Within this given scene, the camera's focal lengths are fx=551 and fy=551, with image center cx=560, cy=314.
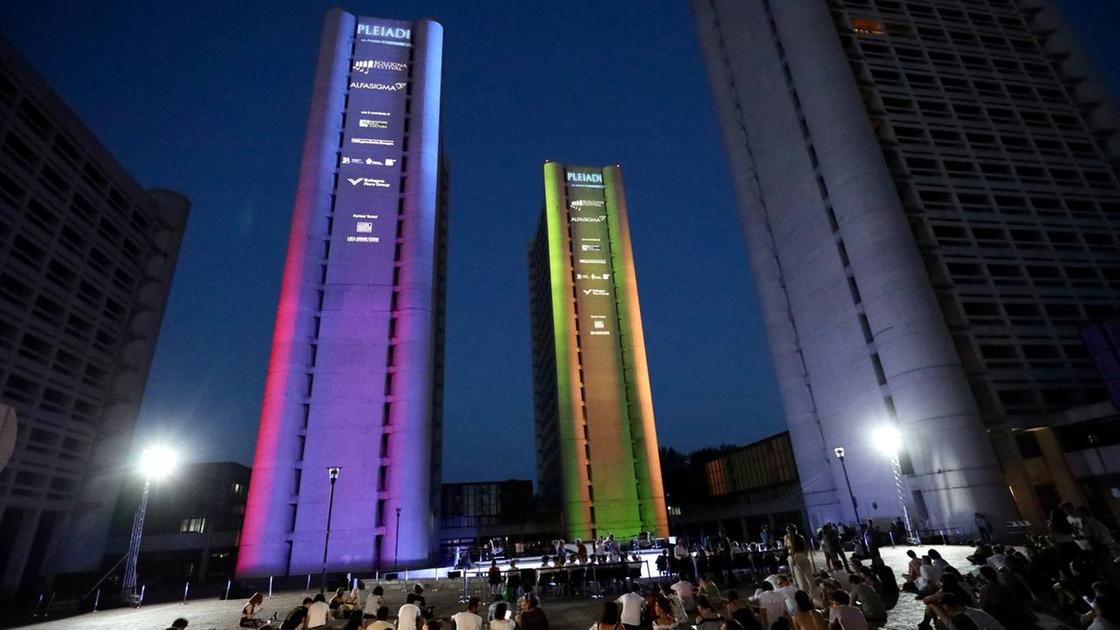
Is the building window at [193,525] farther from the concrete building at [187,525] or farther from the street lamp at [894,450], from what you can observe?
the street lamp at [894,450]

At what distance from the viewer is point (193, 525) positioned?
76438mm

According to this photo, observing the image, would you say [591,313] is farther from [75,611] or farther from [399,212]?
[75,611]

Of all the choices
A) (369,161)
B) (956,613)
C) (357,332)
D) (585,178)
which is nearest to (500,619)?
(956,613)

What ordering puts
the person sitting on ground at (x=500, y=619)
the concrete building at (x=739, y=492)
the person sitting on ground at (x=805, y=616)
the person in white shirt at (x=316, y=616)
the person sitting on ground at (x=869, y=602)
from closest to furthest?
the person sitting on ground at (x=805, y=616)
the person sitting on ground at (x=500, y=619)
the person sitting on ground at (x=869, y=602)
the person in white shirt at (x=316, y=616)
the concrete building at (x=739, y=492)

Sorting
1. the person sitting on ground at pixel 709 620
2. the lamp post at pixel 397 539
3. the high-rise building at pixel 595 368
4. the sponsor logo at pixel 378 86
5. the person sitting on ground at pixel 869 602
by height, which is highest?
the sponsor logo at pixel 378 86

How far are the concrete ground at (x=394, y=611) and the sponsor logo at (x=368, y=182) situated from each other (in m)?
36.2

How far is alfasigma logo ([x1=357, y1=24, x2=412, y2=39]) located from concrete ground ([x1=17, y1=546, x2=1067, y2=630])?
55640mm

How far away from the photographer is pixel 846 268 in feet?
147

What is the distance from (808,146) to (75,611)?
59933 millimetres

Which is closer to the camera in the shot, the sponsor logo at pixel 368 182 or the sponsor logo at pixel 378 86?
the sponsor logo at pixel 368 182

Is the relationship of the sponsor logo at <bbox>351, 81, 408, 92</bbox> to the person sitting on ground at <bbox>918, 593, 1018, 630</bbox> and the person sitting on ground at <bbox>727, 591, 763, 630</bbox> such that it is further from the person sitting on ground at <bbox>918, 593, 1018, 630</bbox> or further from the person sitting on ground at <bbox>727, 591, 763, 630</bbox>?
the person sitting on ground at <bbox>918, 593, 1018, 630</bbox>

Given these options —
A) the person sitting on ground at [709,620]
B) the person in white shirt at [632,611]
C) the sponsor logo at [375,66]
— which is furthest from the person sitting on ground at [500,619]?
the sponsor logo at [375,66]

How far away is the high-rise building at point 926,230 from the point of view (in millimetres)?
37906

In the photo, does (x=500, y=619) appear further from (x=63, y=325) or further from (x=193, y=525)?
(x=193, y=525)
